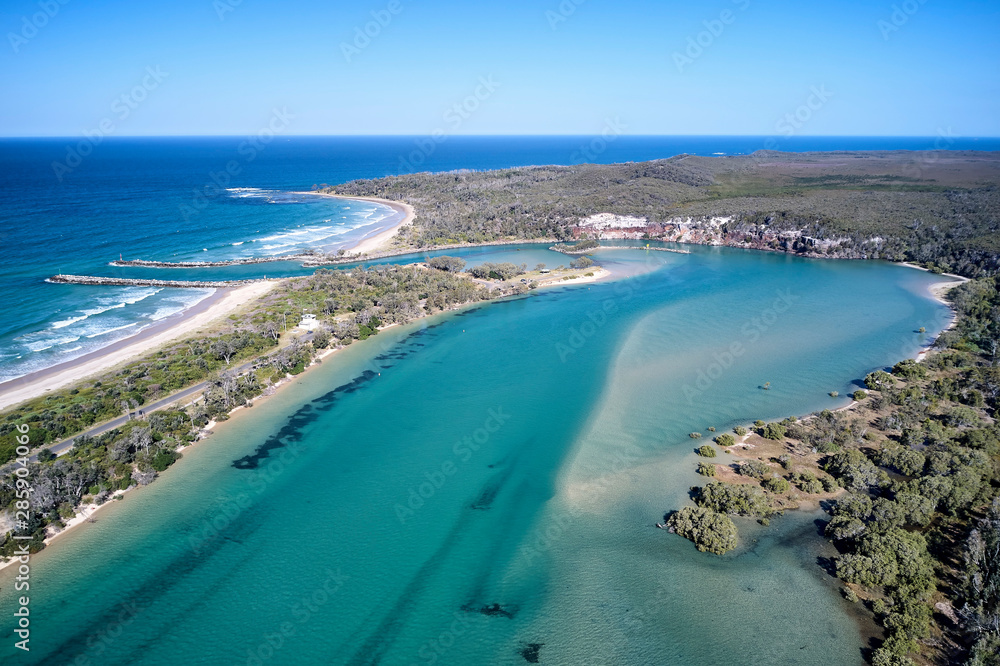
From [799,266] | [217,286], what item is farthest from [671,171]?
[217,286]

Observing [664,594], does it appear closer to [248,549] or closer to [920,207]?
[248,549]

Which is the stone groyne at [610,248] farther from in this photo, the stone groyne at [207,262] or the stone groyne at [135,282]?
the stone groyne at [135,282]

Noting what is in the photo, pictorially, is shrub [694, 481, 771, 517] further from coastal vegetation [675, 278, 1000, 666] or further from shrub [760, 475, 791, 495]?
shrub [760, 475, 791, 495]

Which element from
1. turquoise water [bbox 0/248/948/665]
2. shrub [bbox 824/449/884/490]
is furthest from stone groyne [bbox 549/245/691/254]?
shrub [bbox 824/449/884/490]

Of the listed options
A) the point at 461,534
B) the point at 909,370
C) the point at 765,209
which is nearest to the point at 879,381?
the point at 909,370

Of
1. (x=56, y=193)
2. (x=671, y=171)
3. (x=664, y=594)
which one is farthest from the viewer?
(x=671, y=171)

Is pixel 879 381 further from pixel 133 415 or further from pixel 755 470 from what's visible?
pixel 133 415
